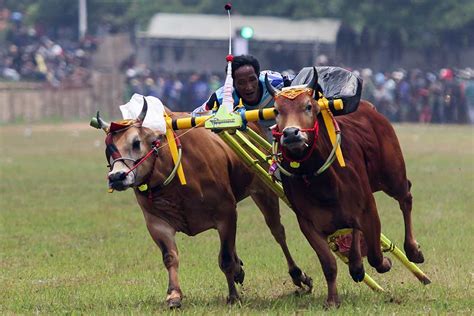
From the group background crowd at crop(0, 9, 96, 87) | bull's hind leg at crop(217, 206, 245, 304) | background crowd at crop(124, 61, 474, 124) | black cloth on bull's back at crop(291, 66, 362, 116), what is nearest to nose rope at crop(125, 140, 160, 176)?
bull's hind leg at crop(217, 206, 245, 304)

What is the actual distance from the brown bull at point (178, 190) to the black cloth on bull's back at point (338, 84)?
1.01 metres

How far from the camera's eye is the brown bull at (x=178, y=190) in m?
10.2

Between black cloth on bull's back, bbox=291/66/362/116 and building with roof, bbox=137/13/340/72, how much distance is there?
40177 mm

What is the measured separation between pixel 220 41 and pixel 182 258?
1586 inches

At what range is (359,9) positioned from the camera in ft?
177

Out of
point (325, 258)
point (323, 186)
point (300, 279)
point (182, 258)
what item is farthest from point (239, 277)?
point (182, 258)

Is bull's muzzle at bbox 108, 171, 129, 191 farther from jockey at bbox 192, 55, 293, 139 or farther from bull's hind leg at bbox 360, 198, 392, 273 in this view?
bull's hind leg at bbox 360, 198, 392, 273

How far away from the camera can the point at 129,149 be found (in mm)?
10211

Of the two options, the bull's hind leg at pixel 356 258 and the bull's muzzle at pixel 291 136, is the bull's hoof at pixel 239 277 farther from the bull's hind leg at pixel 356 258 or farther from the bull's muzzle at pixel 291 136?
the bull's muzzle at pixel 291 136

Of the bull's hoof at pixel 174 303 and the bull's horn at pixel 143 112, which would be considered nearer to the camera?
the bull's hoof at pixel 174 303

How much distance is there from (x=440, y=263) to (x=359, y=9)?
42048 mm

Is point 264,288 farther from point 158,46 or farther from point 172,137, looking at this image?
point 158,46


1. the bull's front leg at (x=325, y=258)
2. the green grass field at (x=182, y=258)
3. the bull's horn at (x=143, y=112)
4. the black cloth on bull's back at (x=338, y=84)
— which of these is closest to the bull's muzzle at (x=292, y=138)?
the black cloth on bull's back at (x=338, y=84)

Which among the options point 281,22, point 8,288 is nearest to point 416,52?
point 281,22
